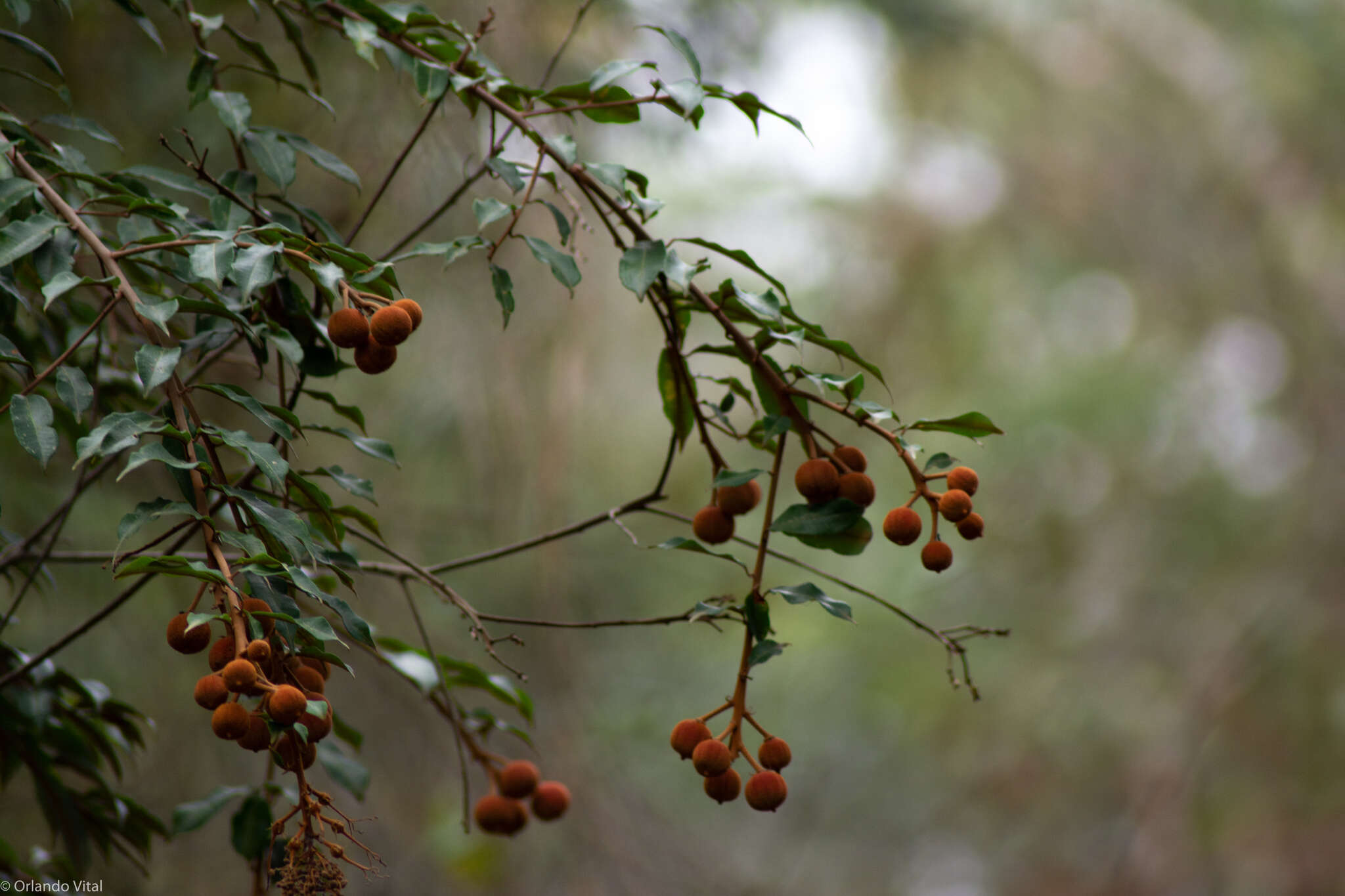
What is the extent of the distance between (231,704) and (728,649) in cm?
556

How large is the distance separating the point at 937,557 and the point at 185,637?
49 cm

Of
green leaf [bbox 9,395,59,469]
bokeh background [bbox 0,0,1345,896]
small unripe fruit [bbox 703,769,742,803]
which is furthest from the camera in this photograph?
bokeh background [bbox 0,0,1345,896]

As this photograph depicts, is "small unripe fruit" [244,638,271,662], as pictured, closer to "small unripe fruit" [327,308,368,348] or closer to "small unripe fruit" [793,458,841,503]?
"small unripe fruit" [327,308,368,348]

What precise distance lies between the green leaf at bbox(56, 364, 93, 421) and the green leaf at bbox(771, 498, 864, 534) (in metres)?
0.47

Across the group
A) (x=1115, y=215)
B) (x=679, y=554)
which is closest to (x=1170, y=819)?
(x=679, y=554)

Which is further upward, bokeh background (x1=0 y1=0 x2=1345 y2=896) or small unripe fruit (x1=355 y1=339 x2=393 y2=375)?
bokeh background (x1=0 y1=0 x2=1345 y2=896)

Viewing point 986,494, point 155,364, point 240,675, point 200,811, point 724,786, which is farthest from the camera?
point 986,494

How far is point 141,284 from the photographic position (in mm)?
864

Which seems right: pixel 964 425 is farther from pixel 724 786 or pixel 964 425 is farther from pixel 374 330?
pixel 374 330

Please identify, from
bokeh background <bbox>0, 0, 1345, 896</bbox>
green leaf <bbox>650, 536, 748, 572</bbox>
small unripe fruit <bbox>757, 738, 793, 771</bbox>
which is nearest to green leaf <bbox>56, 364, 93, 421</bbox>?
green leaf <bbox>650, 536, 748, 572</bbox>

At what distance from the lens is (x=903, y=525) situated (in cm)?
74

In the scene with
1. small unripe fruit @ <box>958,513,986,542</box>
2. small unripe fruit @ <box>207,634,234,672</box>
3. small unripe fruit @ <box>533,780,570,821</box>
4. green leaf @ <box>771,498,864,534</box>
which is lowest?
small unripe fruit @ <box>207,634,234,672</box>

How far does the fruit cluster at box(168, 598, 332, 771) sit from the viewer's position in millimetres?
521

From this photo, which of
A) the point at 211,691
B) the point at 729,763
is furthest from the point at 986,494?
the point at 211,691
